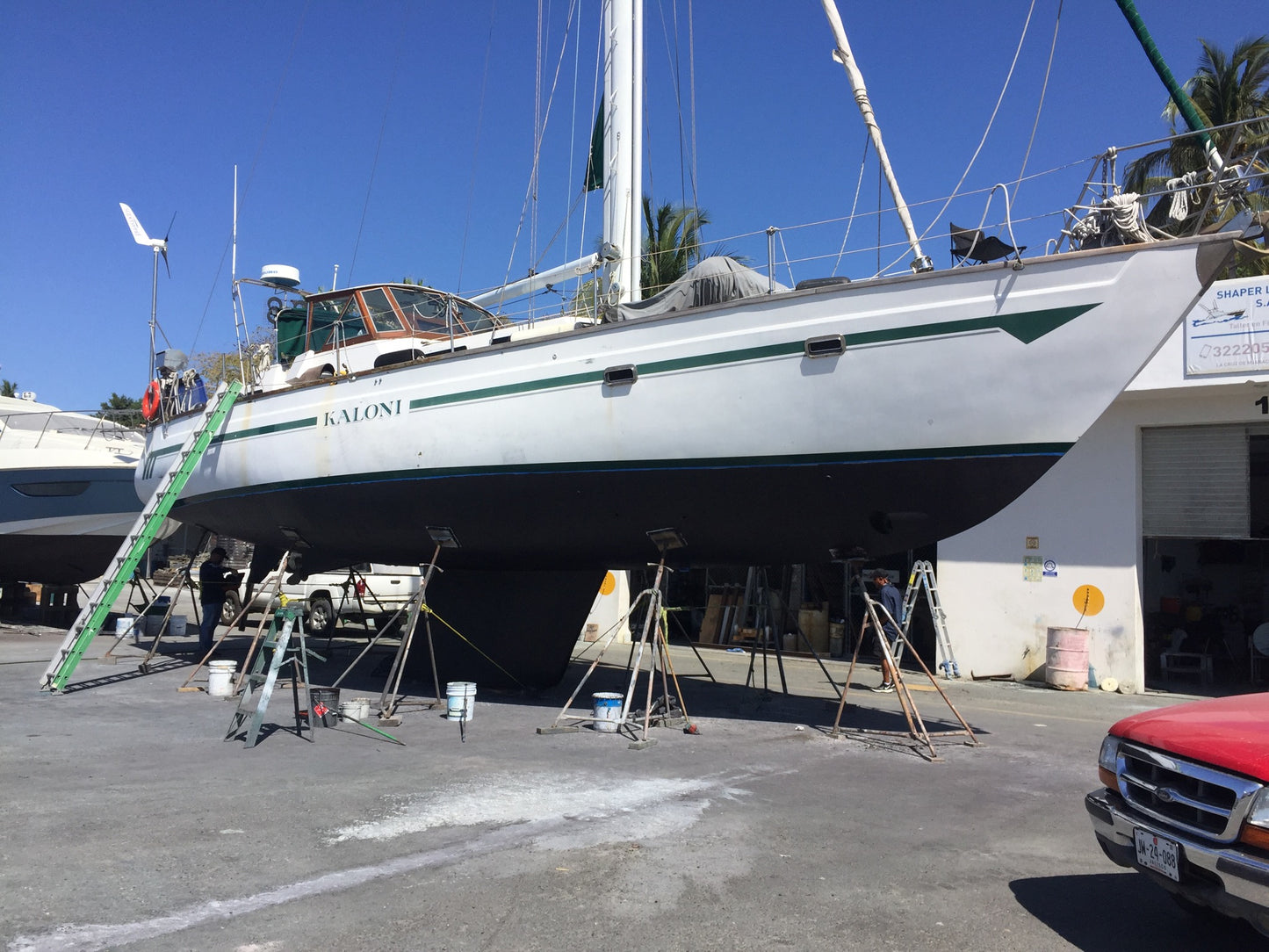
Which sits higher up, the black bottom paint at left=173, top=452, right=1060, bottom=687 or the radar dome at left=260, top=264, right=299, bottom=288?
the radar dome at left=260, top=264, right=299, bottom=288

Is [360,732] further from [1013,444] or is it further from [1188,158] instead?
[1188,158]

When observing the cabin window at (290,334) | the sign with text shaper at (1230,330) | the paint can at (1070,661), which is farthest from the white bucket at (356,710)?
the sign with text shaper at (1230,330)

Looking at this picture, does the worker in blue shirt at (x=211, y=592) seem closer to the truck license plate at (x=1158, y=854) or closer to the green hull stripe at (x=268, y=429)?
the green hull stripe at (x=268, y=429)

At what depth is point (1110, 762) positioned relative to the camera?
12.9 feet

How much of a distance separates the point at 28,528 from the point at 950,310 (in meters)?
15.6

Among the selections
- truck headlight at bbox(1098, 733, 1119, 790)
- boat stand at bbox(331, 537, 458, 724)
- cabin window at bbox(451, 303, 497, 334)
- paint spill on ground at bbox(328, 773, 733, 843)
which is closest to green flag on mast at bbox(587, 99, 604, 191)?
cabin window at bbox(451, 303, 497, 334)

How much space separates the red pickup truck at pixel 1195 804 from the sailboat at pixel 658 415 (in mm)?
3293

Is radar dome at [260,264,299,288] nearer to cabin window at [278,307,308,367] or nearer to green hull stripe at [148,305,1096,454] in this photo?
cabin window at [278,307,308,367]

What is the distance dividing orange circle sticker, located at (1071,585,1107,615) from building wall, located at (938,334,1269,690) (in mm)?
56

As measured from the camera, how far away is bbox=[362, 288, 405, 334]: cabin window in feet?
34.8

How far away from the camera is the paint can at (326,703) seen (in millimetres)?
7746

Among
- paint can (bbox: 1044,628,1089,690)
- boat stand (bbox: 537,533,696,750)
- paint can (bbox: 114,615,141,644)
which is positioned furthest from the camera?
paint can (bbox: 114,615,141,644)

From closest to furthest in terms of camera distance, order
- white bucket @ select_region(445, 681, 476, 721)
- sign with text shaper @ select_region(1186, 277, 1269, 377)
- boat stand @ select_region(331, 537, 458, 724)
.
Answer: white bucket @ select_region(445, 681, 476, 721), boat stand @ select_region(331, 537, 458, 724), sign with text shaper @ select_region(1186, 277, 1269, 377)

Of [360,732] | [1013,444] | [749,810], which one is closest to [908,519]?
[1013,444]
